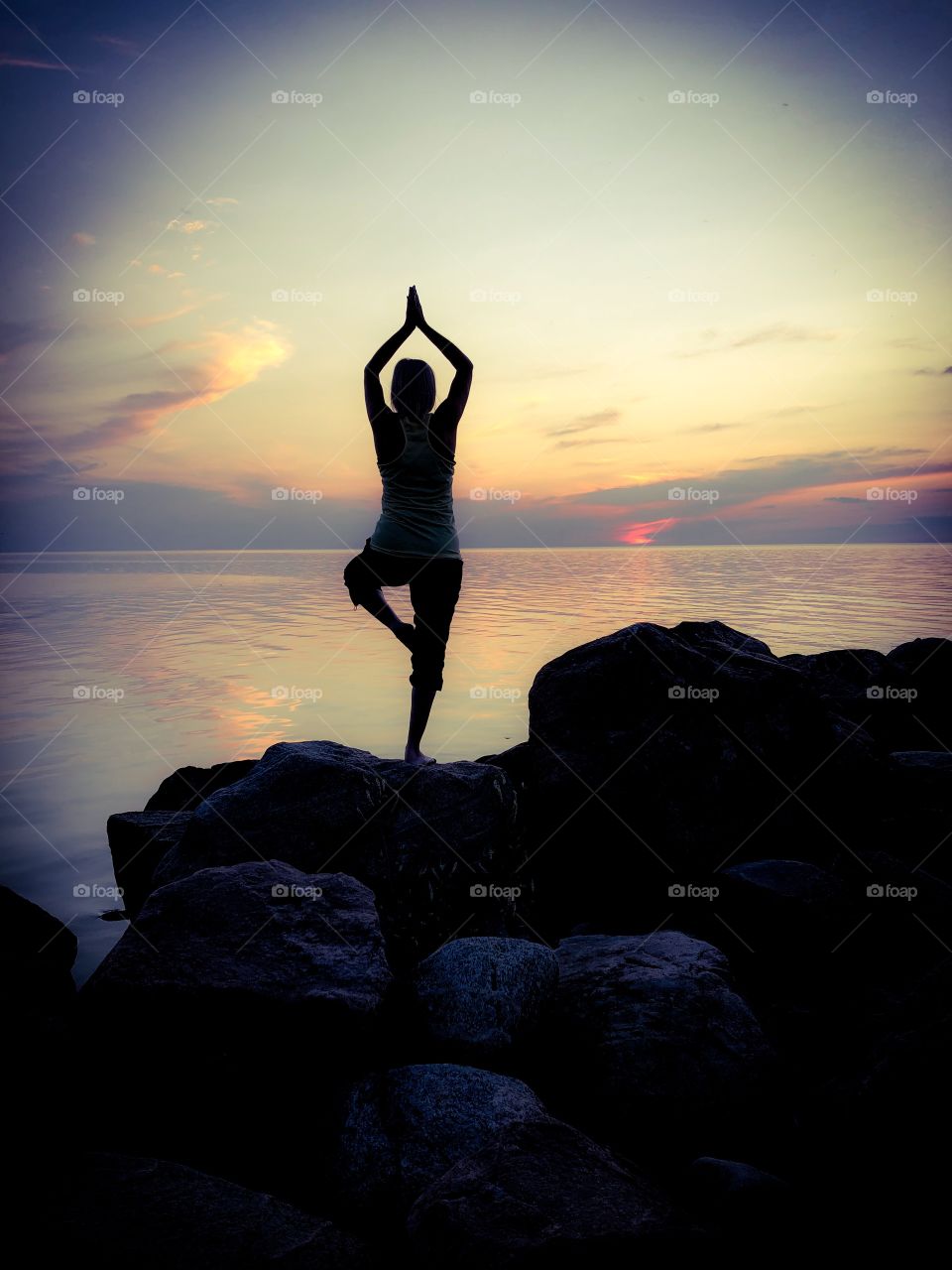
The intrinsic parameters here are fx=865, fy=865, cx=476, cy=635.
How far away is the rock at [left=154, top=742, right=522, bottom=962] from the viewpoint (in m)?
5.17

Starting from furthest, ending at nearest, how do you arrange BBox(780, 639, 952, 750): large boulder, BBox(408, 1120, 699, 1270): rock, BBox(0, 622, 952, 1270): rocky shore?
BBox(780, 639, 952, 750): large boulder < BBox(0, 622, 952, 1270): rocky shore < BBox(408, 1120, 699, 1270): rock

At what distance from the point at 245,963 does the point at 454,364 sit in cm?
393

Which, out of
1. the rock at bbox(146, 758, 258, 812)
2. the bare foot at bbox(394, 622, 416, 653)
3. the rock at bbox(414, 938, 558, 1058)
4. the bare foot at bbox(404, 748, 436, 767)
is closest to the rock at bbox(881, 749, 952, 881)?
the rock at bbox(414, 938, 558, 1058)

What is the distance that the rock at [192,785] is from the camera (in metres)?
7.97

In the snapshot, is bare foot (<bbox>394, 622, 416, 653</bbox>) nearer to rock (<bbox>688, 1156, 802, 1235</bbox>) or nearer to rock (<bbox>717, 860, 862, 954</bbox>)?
rock (<bbox>717, 860, 862, 954</bbox>)

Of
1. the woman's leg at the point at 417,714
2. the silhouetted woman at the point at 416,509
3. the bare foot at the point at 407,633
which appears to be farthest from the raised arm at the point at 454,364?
the woman's leg at the point at 417,714

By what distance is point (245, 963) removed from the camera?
3.83 meters

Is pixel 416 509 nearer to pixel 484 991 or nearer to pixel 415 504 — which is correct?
pixel 415 504

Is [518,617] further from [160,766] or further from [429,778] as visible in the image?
[429,778]

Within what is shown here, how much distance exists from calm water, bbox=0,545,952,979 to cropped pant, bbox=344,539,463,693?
3507 mm

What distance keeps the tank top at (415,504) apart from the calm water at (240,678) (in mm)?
4012

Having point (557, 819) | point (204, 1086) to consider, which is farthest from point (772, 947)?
point (204, 1086)

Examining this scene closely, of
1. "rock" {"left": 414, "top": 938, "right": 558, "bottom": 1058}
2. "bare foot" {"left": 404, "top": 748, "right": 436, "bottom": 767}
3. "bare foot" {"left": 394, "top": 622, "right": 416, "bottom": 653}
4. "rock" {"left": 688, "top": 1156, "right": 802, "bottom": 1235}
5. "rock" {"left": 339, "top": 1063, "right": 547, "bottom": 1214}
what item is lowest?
"rock" {"left": 688, "top": 1156, "right": 802, "bottom": 1235}

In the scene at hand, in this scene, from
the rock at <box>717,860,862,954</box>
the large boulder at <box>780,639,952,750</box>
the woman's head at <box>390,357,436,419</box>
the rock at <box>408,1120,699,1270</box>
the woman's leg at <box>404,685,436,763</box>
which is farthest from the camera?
the large boulder at <box>780,639,952,750</box>
